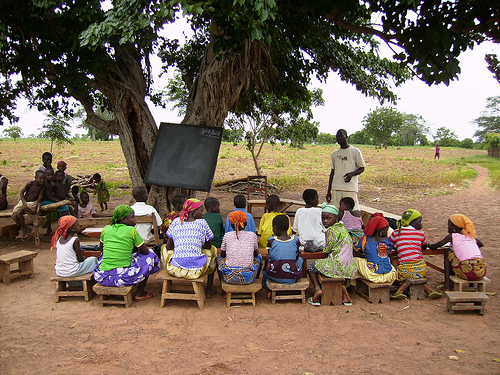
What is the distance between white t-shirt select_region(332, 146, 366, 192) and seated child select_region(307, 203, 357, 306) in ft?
5.91

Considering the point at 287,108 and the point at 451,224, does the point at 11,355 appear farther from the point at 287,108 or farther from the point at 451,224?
the point at 287,108

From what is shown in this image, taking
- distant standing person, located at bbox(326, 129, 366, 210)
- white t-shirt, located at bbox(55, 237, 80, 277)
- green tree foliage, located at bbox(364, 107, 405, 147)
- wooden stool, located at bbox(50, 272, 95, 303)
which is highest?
green tree foliage, located at bbox(364, 107, 405, 147)

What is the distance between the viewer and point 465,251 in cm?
474

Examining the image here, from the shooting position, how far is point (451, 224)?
4.87 meters

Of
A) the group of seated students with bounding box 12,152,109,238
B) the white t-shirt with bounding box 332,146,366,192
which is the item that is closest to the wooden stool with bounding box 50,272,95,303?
the group of seated students with bounding box 12,152,109,238

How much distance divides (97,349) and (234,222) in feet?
6.16

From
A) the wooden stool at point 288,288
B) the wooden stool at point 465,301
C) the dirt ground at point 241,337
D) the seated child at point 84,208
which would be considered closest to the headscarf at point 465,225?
the wooden stool at point 465,301

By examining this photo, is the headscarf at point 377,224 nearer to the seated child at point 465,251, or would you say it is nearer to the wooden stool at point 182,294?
the seated child at point 465,251

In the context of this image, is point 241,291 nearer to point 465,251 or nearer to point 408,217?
point 408,217

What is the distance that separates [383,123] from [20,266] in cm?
4790

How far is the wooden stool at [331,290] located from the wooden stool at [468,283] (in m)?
1.39

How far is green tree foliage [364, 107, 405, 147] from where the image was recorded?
48.2m

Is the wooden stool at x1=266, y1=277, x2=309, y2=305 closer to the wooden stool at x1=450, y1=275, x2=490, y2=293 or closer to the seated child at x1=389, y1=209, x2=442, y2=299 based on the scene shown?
the seated child at x1=389, y1=209, x2=442, y2=299

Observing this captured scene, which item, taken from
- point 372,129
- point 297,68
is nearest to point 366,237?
point 297,68
